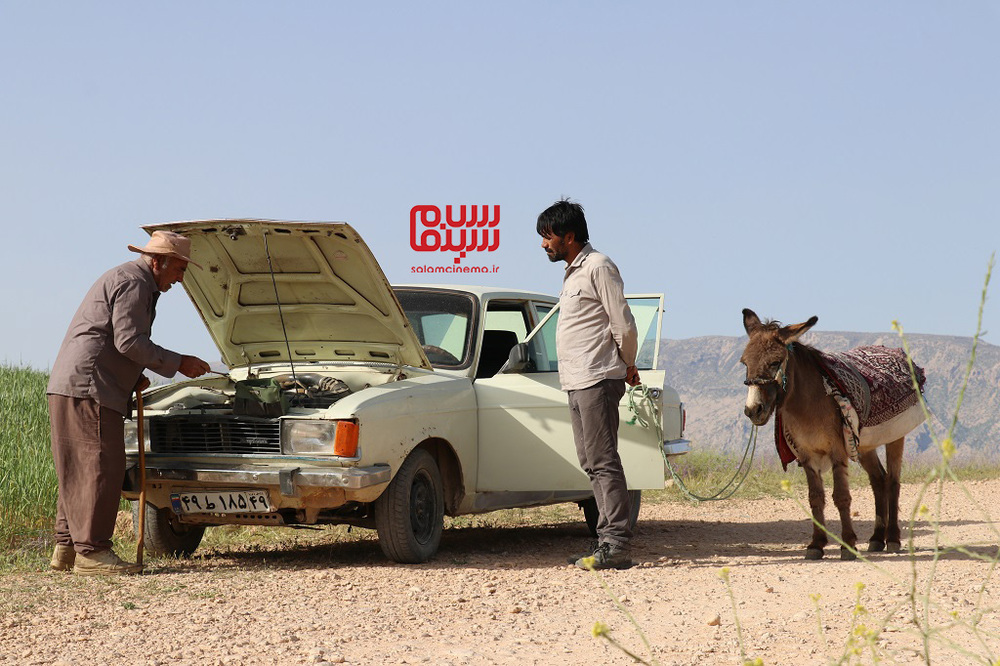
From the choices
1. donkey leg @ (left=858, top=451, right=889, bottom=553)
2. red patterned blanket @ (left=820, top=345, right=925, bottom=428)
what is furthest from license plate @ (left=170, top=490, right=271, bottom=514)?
donkey leg @ (left=858, top=451, right=889, bottom=553)

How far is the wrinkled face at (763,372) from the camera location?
743 centimetres

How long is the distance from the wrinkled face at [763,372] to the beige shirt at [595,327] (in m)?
0.86

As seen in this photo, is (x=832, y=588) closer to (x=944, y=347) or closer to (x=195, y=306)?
(x=195, y=306)

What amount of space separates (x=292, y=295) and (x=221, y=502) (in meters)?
1.67

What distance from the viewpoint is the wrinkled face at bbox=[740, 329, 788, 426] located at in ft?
24.4

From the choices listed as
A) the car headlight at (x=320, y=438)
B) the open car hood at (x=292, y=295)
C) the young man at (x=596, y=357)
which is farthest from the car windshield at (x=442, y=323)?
the car headlight at (x=320, y=438)

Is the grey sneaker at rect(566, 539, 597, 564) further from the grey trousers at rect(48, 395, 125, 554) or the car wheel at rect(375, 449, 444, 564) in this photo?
the grey trousers at rect(48, 395, 125, 554)

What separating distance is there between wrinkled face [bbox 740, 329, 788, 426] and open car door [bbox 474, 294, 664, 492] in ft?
2.42

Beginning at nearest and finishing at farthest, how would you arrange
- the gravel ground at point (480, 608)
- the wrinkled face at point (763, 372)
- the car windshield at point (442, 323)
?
1. the gravel ground at point (480, 608)
2. the wrinkled face at point (763, 372)
3. the car windshield at point (442, 323)

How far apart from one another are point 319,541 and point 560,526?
2.35 meters

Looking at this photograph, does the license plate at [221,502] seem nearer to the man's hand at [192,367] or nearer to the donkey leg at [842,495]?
the man's hand at [192,367]

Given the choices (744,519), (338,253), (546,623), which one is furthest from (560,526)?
(546,623)

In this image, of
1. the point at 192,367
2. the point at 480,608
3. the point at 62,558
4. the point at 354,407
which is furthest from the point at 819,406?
the point at 62,558

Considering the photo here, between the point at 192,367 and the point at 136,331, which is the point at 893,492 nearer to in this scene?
the point at 192,367
